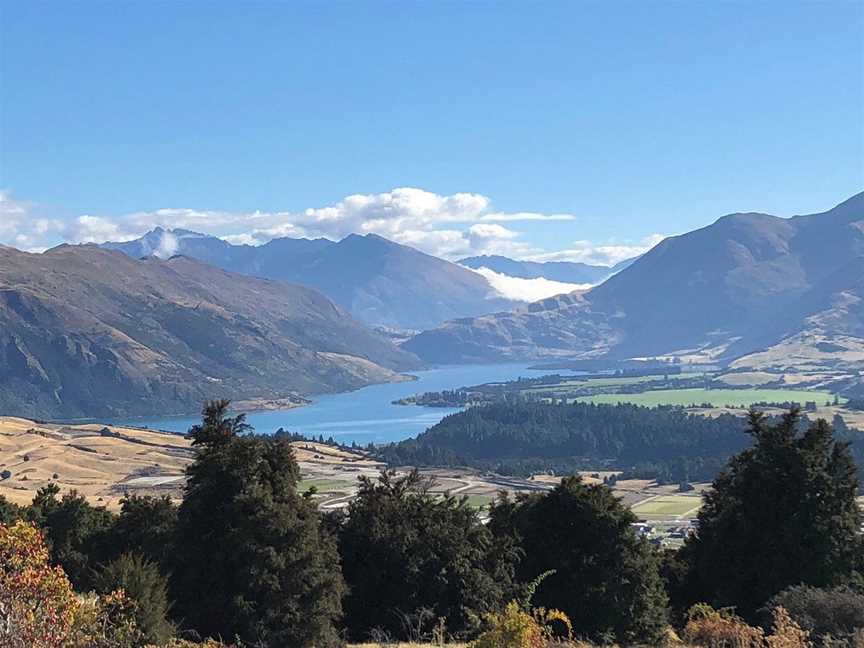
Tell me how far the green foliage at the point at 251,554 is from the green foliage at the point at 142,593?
5355 mm

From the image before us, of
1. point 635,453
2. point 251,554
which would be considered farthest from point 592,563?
point 635,453

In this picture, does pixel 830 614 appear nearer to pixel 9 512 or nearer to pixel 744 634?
pixel 744 634

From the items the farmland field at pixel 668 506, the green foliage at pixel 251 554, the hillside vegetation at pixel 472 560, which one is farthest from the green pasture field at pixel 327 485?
the green foliage at pixel 251 554

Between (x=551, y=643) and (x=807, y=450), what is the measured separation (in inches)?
804

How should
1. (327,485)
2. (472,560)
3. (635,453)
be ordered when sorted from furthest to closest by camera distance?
(635,453)
(327,485)
(472,560)

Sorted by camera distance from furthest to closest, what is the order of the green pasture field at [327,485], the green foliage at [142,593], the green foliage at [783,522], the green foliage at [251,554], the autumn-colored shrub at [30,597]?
the green pasture field at [327,485]
the green foliage at [783,522]
the green foliage at [251,554]
the green foliage at [142,593]
the autumn-colored shrub at [30,597]

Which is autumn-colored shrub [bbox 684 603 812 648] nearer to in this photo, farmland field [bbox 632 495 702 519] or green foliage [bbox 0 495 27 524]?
green foliage [bbox 0 495 27 524]

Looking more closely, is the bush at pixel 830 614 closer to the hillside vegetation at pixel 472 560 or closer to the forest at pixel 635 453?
the hillside vegetation at pixel 472 560

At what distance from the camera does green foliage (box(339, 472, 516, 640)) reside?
30078 mm

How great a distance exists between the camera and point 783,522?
110 ft

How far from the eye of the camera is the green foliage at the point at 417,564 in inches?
1184

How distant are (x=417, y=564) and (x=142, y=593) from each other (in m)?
12.5

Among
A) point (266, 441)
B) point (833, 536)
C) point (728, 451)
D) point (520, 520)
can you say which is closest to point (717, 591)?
point (833, 536)

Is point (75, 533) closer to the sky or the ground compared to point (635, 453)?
closer to the sky
